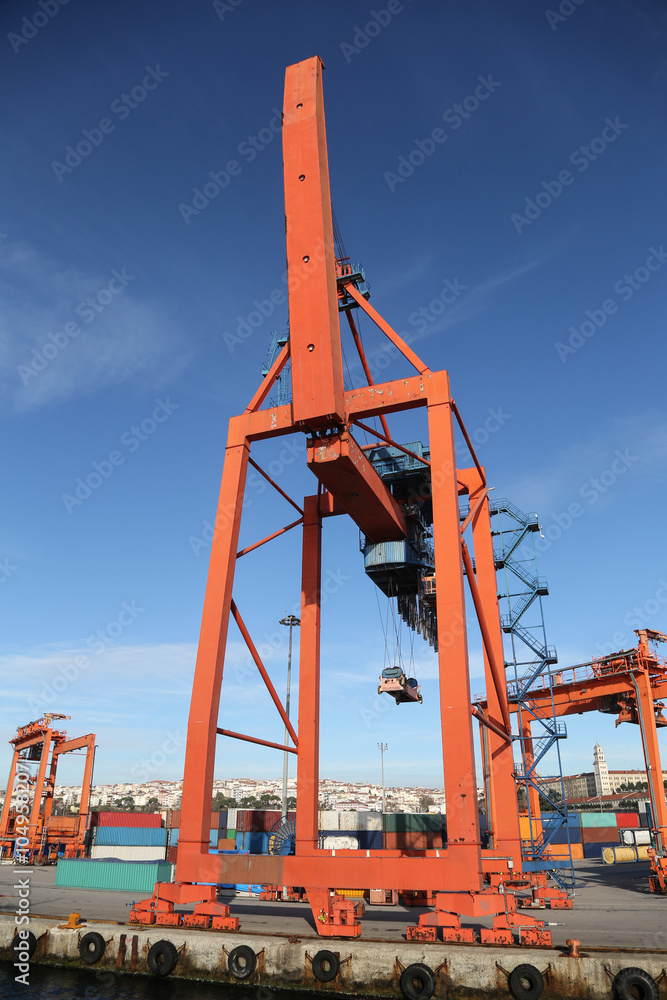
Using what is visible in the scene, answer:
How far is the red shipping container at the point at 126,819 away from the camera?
42.8m

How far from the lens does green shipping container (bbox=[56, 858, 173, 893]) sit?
24219 millimetres

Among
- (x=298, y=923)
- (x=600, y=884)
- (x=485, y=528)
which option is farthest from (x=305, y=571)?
(x=600, y=884)

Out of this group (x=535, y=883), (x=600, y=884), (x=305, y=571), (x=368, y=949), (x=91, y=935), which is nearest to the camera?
(x=368, y=949)

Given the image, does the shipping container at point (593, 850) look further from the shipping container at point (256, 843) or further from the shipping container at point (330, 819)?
the shipping container at point (256, 843)

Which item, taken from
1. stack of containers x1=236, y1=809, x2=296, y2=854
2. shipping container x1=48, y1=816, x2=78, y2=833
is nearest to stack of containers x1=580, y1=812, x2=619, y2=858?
stack of containers x1=236, y1=809, x2=296, y2=854

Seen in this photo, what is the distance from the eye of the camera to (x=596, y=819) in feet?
164

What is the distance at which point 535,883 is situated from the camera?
17.7 metres

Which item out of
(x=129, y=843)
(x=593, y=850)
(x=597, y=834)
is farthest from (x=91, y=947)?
(x=597, y=834)

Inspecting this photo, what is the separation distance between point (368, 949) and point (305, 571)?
8029 millimetres

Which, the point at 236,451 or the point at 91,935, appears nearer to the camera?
the point at 91,935

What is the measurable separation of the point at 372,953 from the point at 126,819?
130ft

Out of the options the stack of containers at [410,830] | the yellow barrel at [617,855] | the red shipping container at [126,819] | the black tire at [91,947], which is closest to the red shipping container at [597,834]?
the yellow barrel at [617,855]

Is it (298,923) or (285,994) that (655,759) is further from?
(285,994)

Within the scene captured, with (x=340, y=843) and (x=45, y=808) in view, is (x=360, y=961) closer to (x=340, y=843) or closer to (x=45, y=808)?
(x=340, y=843)
